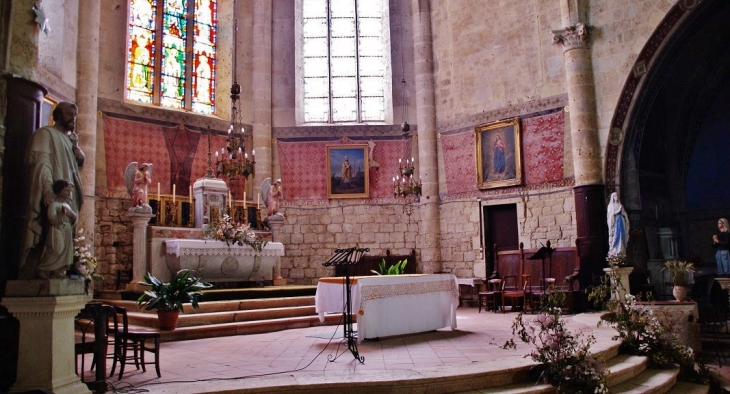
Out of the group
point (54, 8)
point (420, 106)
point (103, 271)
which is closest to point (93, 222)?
point (103, 271)

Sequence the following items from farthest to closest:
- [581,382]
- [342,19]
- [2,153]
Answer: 1. [342,19]
2. [581,382]
3. [2,153]

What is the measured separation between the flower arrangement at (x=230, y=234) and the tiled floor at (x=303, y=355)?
2.89 m

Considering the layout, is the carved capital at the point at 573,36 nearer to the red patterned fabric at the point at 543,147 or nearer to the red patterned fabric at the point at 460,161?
the red patterned fabric at the point at 543,147

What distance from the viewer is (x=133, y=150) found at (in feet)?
42.9

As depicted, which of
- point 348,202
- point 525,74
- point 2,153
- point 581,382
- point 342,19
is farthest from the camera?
point 342,19

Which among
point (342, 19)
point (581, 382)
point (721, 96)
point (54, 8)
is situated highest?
point (342, 19)

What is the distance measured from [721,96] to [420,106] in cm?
731

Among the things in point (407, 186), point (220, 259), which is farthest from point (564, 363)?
point (407, 186)

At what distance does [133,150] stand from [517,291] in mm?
8814

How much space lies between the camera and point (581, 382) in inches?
198

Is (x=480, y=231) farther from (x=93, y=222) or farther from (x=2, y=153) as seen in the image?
(x=2, y=153)

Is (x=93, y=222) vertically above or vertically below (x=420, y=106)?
below

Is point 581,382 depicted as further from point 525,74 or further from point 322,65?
point 322,65

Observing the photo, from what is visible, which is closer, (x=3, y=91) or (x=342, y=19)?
(x=3, y=91)
